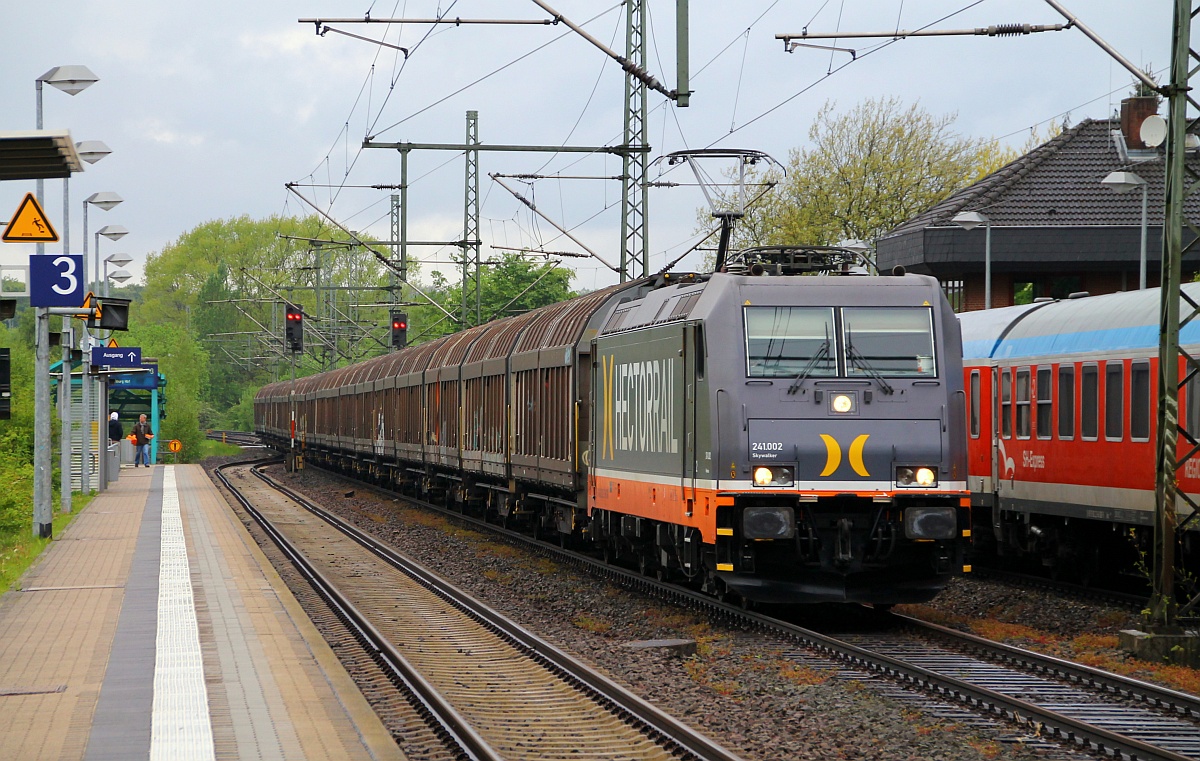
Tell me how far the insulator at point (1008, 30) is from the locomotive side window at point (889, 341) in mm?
3937

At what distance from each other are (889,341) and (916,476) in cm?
126

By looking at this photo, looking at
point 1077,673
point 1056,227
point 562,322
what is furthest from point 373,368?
point 1077,673

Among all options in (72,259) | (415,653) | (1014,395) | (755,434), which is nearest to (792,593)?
(755,434)

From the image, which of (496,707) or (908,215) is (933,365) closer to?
(496,707)

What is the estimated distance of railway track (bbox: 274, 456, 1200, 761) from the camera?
8.54 metres

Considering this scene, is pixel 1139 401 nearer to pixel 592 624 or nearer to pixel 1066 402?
pixel 1066 402

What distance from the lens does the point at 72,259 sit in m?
19.6

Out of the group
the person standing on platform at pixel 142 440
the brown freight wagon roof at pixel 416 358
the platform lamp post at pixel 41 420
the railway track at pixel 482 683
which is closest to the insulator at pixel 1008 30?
the railway track at pixel 482 683

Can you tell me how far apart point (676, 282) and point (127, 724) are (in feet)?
30.6

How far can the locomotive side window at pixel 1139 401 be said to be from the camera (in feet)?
47.4

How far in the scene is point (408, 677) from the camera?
10805 mm

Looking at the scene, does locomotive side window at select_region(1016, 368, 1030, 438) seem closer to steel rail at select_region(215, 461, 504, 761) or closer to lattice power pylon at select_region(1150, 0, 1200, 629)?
lattice power pylon at select_region(1150, 0, 1200, 629)

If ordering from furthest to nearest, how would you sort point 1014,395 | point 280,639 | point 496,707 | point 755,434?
point 1014,395 → point 755,434 → point 280,639 → point 496,707

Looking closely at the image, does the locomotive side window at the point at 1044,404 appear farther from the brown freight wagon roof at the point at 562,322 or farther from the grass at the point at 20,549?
the grass at the point at 20,549
